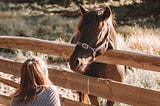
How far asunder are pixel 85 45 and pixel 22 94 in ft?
4.30

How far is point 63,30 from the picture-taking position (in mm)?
18047

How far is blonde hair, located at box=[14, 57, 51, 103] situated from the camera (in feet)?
10.9

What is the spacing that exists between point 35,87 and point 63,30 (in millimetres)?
14758

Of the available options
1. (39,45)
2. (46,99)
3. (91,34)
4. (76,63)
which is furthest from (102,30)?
(39,45)

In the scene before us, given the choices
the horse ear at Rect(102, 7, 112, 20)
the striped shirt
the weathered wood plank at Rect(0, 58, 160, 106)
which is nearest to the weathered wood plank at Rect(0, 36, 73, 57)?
the weathered wood plank at Rect(0, 58, 160, 106)

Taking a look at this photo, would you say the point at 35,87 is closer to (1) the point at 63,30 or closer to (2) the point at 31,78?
(2) the point at 31,78

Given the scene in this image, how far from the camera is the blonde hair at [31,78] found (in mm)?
3314

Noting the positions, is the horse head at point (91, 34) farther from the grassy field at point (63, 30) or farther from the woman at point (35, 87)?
the woman at point (35, 87)

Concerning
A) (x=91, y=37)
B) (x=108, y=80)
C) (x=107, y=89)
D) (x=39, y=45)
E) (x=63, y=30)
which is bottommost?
(x=63, y=30)

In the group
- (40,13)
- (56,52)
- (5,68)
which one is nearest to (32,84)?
(56,52)

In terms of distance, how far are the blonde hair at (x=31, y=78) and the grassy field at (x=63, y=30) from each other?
7.62 ft

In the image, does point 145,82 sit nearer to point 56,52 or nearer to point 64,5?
point 56,52

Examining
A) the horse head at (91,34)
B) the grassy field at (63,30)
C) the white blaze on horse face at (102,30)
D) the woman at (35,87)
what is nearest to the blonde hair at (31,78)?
the woman at (35,87)

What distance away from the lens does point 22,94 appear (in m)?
3.38
